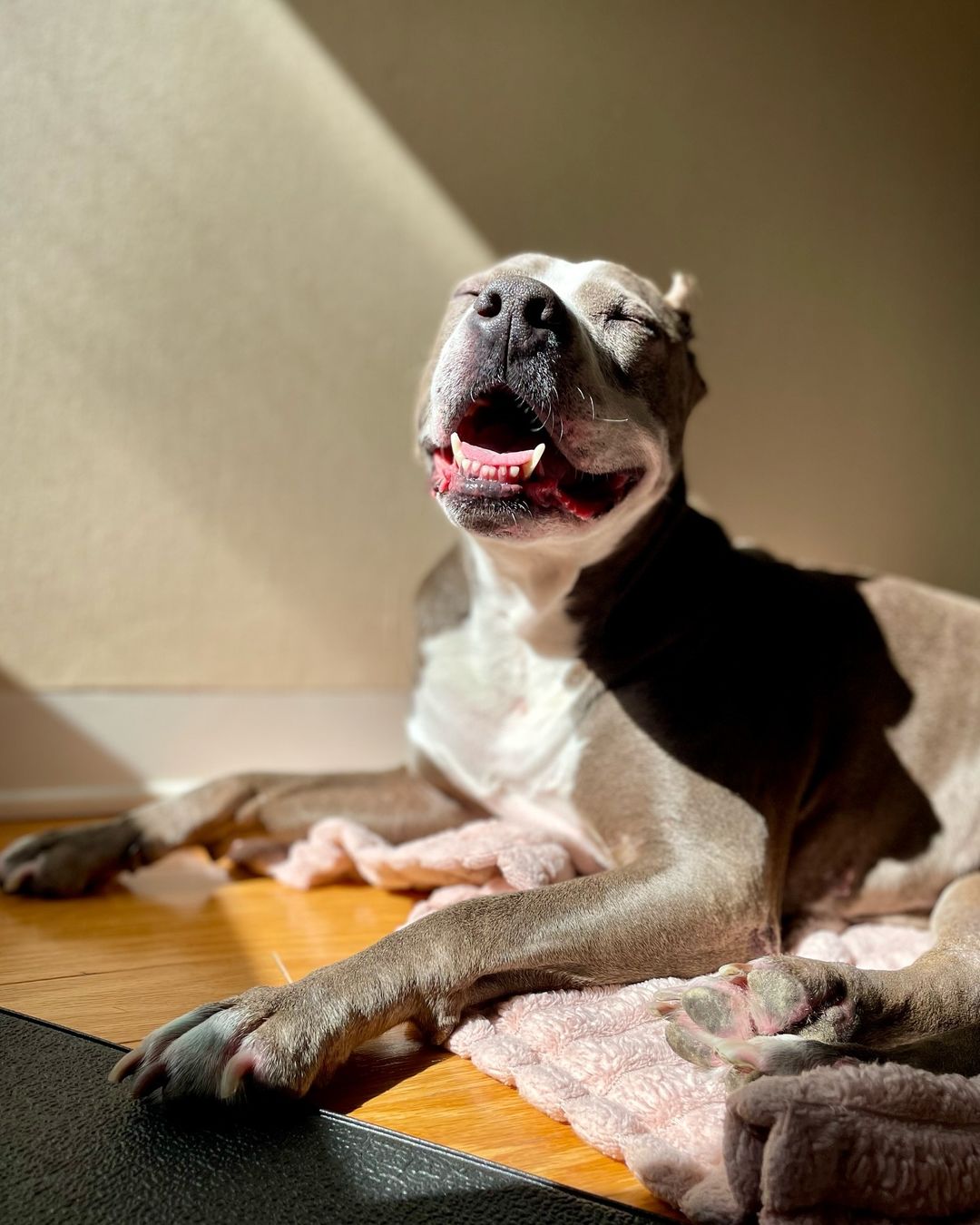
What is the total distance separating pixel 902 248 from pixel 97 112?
243 cm

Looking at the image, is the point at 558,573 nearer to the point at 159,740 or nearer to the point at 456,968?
the point at 456,968

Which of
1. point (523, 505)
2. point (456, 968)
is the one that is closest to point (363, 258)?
point (523, 505)

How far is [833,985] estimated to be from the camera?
130 centimetres

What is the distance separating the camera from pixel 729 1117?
1.04 meters

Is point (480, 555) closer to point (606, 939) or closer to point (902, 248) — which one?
point (606, 939)

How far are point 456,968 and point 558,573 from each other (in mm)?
731

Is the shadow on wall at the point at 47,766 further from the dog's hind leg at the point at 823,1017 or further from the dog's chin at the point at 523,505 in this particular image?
the dog's hind leg at the point at 823,1017

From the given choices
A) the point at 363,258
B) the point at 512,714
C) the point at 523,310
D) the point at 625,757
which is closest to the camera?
the point at 523,310

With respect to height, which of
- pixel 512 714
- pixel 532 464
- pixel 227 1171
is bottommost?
pixel 512 714

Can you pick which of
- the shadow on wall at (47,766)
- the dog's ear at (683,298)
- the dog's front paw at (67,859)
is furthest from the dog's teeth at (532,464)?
the shadow on wall at (47,766)

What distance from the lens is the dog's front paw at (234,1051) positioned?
1125 millimetres

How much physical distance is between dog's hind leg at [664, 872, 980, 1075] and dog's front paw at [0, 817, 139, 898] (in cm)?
109

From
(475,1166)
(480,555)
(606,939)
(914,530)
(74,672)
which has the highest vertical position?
(74,672)

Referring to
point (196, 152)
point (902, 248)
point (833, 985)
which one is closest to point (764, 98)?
point (902, 248)
